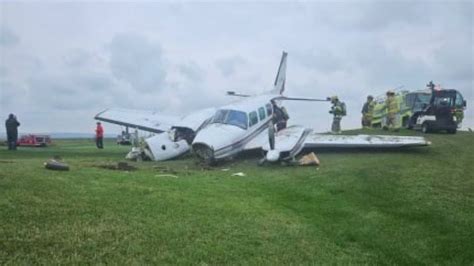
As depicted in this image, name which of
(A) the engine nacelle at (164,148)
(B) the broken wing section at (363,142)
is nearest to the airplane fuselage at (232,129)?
(A) the engine nacelle at (164,148)

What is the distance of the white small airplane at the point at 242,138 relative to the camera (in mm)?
20328

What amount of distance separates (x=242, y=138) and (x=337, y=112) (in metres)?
8.17

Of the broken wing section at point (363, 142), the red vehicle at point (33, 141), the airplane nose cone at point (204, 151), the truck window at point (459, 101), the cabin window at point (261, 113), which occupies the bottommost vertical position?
the airplane nose cone at point (204, 151)

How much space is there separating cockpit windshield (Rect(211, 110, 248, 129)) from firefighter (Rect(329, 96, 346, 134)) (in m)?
7.12

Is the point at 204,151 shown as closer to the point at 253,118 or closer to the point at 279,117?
the point at 253,118

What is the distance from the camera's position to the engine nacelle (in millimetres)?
23453

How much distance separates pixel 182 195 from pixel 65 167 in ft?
15.9

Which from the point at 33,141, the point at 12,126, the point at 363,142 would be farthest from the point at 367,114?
the point at 33,141

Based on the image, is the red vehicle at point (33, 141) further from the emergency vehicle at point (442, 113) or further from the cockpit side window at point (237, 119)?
the emergency vehicle at point (442, 113)

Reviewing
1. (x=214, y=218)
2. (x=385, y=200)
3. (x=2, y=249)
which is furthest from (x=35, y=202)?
(x=385, y=200)

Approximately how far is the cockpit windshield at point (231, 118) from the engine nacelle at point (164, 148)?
8.10 ft

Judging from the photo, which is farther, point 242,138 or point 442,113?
point 442,113

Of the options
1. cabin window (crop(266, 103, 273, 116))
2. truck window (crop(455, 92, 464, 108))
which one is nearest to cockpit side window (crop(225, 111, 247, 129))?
cabin window (crop(266, 103, 273, 116))

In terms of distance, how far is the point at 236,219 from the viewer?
1000cm
